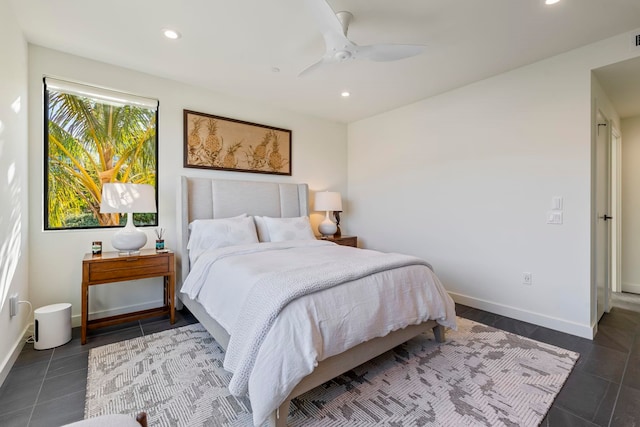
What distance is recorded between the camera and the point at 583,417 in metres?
1.62

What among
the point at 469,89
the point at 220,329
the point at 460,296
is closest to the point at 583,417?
the point at 460,296

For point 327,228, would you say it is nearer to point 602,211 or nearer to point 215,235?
point 215,235

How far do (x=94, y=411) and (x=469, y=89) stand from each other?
14.3ft

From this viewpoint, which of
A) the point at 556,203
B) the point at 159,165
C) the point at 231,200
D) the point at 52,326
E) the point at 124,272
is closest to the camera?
the point at 52,326

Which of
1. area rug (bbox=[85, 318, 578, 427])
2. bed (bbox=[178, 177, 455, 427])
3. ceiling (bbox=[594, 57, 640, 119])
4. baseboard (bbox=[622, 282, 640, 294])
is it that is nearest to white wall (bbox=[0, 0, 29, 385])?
area rug (bbox=[85, 318, 578, 427])

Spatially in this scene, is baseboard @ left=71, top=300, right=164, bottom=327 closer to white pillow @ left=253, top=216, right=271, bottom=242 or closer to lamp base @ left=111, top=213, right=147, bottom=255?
lamp base @ left=111, top=213, right=147, bottom=255

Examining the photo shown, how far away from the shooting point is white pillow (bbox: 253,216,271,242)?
355 cm

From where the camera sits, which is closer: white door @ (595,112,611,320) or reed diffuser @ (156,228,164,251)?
white door @ (595,112,611,320)

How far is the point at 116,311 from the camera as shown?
299 centimetres

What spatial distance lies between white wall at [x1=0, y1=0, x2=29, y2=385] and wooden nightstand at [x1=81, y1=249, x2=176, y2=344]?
1.39 feet

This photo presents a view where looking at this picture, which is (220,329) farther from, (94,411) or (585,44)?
(585,44)

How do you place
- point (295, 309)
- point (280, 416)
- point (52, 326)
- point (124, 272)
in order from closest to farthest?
point (280, 416) < point (295, 309) < point (52, 326) < point (124, 272)

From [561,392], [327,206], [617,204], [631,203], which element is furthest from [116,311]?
[631,203]

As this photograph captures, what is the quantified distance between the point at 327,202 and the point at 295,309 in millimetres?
2843
